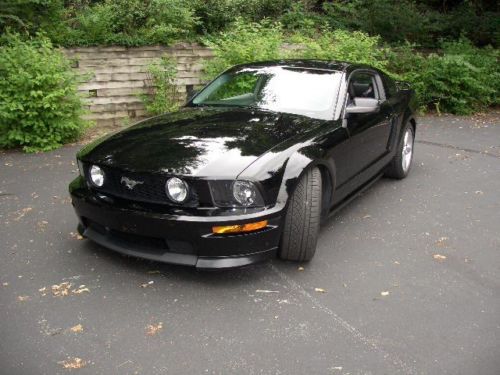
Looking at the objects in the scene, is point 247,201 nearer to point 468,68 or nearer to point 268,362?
point 268,362

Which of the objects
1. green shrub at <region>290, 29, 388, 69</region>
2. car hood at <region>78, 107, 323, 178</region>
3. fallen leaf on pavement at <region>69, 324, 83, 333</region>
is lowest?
fallen leaf on pavement at <region>69, 324, 83, 333</region>

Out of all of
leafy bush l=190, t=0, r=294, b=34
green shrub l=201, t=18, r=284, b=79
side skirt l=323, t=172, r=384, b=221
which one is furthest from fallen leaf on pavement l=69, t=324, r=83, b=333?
leafy bush l=190, t=0, r=294, b=34

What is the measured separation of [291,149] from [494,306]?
1.75m

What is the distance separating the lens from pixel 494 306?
3.37m

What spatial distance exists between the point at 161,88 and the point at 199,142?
5.17 meters

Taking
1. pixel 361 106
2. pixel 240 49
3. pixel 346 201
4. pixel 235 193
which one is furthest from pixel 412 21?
pixel 235 193

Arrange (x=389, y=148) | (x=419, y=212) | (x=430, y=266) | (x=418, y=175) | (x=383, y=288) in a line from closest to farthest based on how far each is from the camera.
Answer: (x=383, y=288), (x=430, y=266), (x=419, y=212), (x=389, y=148), (x=418, y=175)

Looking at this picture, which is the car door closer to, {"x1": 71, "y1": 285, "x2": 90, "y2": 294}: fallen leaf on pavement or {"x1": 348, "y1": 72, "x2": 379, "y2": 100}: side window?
{"x1": 348, "y1": 72, "x2": 379, "y2": 100}: side window

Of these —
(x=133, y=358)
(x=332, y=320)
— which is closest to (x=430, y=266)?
(x=332, y=320)

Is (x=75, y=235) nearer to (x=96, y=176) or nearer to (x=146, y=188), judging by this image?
(x=96, y=176)

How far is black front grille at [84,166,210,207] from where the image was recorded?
10.7ft

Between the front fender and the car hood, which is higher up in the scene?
the car hood

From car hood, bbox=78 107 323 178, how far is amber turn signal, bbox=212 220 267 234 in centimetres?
33

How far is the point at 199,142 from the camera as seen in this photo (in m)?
3.69
